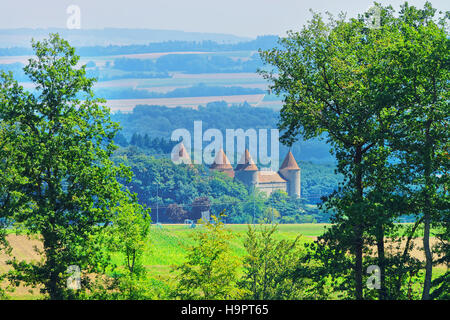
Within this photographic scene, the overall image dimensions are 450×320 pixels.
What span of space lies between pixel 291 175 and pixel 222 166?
19.4 metres

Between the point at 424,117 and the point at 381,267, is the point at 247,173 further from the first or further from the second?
the point at 424,117

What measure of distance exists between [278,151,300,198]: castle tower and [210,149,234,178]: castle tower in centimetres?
1345

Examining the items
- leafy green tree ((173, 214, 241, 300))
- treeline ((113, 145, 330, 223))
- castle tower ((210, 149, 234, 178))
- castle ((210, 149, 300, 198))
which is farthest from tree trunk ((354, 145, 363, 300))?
castle tower ((210, 149, 234, 178))

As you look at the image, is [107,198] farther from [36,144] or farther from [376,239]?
[376,239]

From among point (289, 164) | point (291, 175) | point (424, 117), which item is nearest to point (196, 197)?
point (291, 175)

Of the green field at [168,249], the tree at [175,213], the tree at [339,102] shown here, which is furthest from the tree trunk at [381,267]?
the tree at [175,213]

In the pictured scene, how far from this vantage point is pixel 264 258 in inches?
1114

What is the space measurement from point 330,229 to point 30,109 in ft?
37.6

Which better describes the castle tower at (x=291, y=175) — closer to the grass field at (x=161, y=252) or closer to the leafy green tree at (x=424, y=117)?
the grass field at (x=161, y=252)

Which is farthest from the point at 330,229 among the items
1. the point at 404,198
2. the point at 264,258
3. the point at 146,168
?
the point at 146,168

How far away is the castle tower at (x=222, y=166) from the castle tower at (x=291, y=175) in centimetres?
1345

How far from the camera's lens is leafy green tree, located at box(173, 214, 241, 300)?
22.8 meters

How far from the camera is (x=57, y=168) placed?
24469 mm
